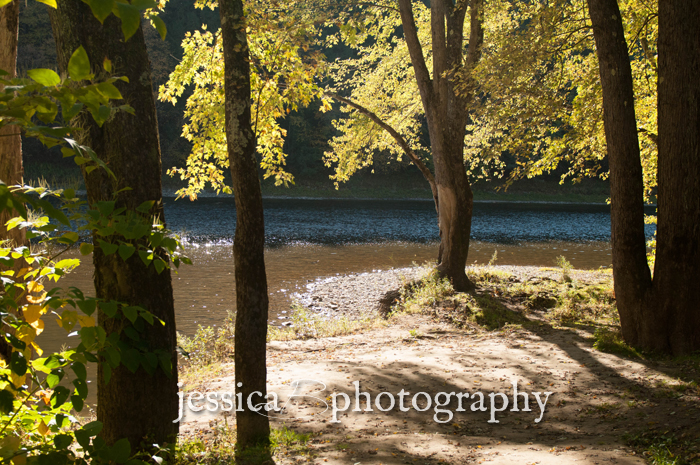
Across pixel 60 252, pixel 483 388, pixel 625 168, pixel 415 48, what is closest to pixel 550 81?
A: pixel 415 48

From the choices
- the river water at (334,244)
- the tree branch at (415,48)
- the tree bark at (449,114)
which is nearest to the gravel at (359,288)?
the river water at (334,244)

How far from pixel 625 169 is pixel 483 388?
3.14 meters

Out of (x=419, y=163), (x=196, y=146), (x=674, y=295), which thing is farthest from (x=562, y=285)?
(x=196, y=146)

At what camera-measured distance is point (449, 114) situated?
10.4 metres

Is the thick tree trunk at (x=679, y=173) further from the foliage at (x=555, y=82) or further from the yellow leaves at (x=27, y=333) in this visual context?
the yellow leaves at (x=27, y=333)

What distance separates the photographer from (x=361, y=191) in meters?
45.8

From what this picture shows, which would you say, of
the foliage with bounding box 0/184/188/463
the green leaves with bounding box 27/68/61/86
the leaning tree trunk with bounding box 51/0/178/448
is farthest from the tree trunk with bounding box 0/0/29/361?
the green leaves with bounding box 27/68/61/86

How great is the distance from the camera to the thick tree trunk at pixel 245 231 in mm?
3613

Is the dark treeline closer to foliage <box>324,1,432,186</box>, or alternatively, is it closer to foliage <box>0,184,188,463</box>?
foliage <box>324,1,432,186</box>

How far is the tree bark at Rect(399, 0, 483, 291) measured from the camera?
10.2m

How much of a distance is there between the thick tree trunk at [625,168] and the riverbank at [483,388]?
565mm

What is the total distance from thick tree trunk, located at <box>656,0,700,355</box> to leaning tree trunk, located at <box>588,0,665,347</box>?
237 mm

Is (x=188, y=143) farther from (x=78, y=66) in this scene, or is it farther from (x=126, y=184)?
(x=78, y=66)

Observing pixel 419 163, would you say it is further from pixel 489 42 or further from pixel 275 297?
pixel 275 297
